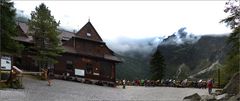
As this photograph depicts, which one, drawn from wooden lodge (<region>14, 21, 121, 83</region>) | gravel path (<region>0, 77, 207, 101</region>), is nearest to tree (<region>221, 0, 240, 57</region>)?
gravel path (<region>0, 77, 207, 101</region>)

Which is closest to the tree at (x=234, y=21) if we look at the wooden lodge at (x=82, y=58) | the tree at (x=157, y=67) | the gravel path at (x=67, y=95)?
the gravel path at (x=67, y=95)

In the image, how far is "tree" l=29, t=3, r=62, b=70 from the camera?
203 ft

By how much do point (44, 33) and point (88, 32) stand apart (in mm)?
16666

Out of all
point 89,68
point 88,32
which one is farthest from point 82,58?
point 88,32

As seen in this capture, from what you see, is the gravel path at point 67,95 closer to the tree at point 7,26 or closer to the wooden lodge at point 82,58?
the tree at point 7,26

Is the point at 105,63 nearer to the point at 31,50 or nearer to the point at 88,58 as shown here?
the point at 88,58

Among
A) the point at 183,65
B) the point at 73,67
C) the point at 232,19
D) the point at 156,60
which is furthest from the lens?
the point at 183,65

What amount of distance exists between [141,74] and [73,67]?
72.0 meters

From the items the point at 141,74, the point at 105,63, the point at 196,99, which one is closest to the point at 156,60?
the point at 105,63

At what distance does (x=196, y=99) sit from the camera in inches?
1474

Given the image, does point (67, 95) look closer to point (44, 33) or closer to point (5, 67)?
point (5, 67)

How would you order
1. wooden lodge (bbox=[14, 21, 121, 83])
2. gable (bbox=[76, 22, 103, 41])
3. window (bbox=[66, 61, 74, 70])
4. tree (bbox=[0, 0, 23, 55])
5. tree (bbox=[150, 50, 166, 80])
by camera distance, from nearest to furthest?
1. tree (bbox=[0, 0, 23, 55])
2. wooden lodge (bbox=[14, 21, 121, 83])
3. window (bbox=[66, 61, 74, 70])
4. gable (bbox=[76, 22, 103, 41])
5. tree (bbox=[150, 50, 166, 80])

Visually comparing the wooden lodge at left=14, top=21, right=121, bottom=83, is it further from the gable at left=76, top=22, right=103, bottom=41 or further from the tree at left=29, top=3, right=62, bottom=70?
the tree at left=29, top=3, right=62, bottom=70

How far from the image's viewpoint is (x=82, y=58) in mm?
75938
